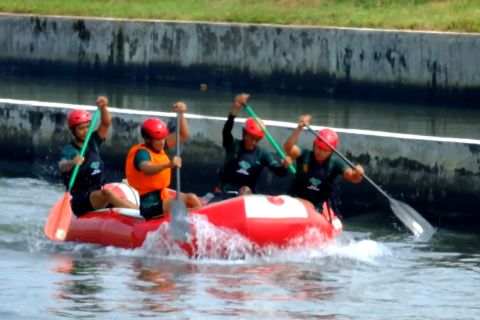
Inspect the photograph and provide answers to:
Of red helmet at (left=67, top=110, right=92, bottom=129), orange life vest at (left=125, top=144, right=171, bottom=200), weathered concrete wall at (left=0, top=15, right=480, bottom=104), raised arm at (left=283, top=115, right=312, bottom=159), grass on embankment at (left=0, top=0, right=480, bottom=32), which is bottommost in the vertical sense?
orange life vest at (left=125, top=144, right=171, bottom=200)

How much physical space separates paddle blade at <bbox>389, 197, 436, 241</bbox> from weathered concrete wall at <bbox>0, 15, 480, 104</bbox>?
10376 millimetres

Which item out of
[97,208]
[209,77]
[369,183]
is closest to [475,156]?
[369,183]

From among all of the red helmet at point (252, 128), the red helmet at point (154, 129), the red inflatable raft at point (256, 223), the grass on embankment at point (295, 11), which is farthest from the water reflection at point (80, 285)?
the grass on embankment at point (295, 11)

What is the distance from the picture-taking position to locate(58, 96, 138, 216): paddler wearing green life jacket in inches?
632

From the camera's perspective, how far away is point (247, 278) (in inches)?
574

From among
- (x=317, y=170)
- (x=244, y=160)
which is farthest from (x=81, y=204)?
(x=317, y=170)

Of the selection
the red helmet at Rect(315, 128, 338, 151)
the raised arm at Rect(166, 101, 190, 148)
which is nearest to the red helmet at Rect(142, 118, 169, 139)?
the raised arm at Rect(166, 101, 190, 148)

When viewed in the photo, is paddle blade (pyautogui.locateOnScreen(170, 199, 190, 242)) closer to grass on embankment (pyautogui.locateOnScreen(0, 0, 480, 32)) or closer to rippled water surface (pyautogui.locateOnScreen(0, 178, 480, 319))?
rippled water surface (pyautogui.locateOnScreen(0, 178, 480, 319))

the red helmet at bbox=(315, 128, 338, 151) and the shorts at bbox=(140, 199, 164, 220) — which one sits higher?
the red helmet at bbox=(315, 128, 338, 151)

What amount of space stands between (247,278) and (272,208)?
0.94 m

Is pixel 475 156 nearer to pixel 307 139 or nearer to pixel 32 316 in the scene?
pixel 307 139

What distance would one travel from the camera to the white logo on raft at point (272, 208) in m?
15.2

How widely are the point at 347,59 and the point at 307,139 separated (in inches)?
384

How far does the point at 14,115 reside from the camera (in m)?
21.8
